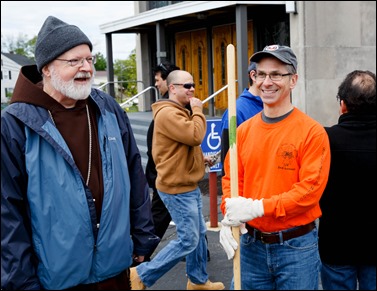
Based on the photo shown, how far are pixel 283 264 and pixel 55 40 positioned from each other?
1.57 m

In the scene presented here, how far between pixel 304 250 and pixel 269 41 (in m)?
10.8

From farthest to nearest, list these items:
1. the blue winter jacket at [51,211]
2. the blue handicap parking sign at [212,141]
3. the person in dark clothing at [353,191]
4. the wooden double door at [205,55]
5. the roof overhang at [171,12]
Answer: the wooden double door at [205,55]
the roof overhang at [171,12]
the blue handicap parking sign at [212,141]
the person in dark clothing at [353,191]
the blue winter jacket at [51,211]

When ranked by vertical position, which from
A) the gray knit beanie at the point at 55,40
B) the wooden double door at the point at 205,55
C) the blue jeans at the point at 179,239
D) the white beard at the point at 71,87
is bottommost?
the blue jeans at the point at 179,239

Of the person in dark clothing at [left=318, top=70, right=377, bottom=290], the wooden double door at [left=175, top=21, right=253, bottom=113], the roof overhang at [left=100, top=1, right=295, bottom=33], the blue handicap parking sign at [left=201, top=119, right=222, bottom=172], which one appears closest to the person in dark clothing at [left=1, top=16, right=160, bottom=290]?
the person in dark clothing at [left=318, top=70, right=377, bottom=290]

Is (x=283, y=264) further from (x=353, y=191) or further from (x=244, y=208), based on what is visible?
(x=353, y=191)

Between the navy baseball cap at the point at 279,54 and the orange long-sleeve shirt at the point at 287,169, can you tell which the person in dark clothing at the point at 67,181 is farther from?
the navy baseball cap at the point at 279,54

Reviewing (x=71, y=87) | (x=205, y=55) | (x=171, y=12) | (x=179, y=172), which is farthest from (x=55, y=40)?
(x=205, y=55)

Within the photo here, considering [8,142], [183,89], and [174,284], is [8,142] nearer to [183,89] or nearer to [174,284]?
[183,89]

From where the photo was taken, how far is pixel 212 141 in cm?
637

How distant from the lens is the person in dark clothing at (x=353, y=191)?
8.81 ft

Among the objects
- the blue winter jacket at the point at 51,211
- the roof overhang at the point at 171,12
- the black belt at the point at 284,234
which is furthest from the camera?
the roof overhang at the point at 171,12

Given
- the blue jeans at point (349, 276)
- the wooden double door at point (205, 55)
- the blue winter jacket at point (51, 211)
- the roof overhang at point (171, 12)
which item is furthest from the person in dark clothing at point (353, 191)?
the wooden double door at point (205, 55)

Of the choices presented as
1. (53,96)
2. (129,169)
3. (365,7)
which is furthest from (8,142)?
(365,7)

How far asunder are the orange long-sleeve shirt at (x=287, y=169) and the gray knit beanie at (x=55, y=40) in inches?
39.8
